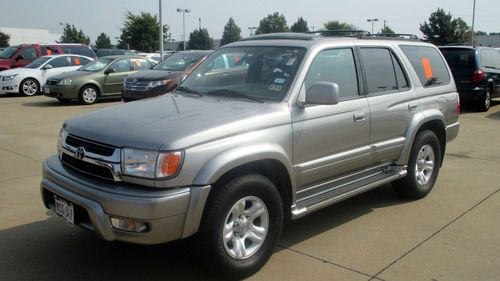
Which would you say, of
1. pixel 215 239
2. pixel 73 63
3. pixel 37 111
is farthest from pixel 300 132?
pixel 73 63

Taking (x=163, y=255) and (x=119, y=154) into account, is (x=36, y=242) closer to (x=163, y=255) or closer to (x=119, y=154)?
(x=163, y=255)

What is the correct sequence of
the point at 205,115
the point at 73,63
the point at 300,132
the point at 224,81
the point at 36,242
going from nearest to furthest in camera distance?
the point at 205,115 < the point at 300,132 < the point at 36,242 < the point at 224,81 < the point at 73,63

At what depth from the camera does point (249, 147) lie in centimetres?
349

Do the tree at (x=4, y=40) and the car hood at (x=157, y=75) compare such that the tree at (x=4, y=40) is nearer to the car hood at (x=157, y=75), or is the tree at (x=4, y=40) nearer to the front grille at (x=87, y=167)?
the car hood at (x=157, y=75)

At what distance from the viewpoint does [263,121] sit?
3660mm

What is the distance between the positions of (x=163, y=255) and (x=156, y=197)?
3.59 ft

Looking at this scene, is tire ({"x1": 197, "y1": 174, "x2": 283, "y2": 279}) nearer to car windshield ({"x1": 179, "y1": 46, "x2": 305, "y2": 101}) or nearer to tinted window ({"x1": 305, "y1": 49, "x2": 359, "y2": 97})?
car windshield ({"x1": 179, "y1": 46, "x2": 305, "y2": 101})

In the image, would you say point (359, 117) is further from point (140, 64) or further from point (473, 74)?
point (140, 64)

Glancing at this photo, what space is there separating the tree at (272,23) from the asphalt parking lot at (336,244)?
83.6 metres

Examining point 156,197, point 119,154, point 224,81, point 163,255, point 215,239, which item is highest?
point 224,81

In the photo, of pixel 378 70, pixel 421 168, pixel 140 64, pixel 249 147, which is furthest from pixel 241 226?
pixel 140 64

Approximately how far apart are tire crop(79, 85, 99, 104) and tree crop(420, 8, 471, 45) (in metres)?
47.1

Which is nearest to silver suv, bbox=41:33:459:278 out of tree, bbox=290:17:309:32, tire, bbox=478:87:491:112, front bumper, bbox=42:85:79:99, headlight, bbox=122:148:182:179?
headlight, bbox=122:148:182:179

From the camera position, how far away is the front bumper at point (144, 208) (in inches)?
121
